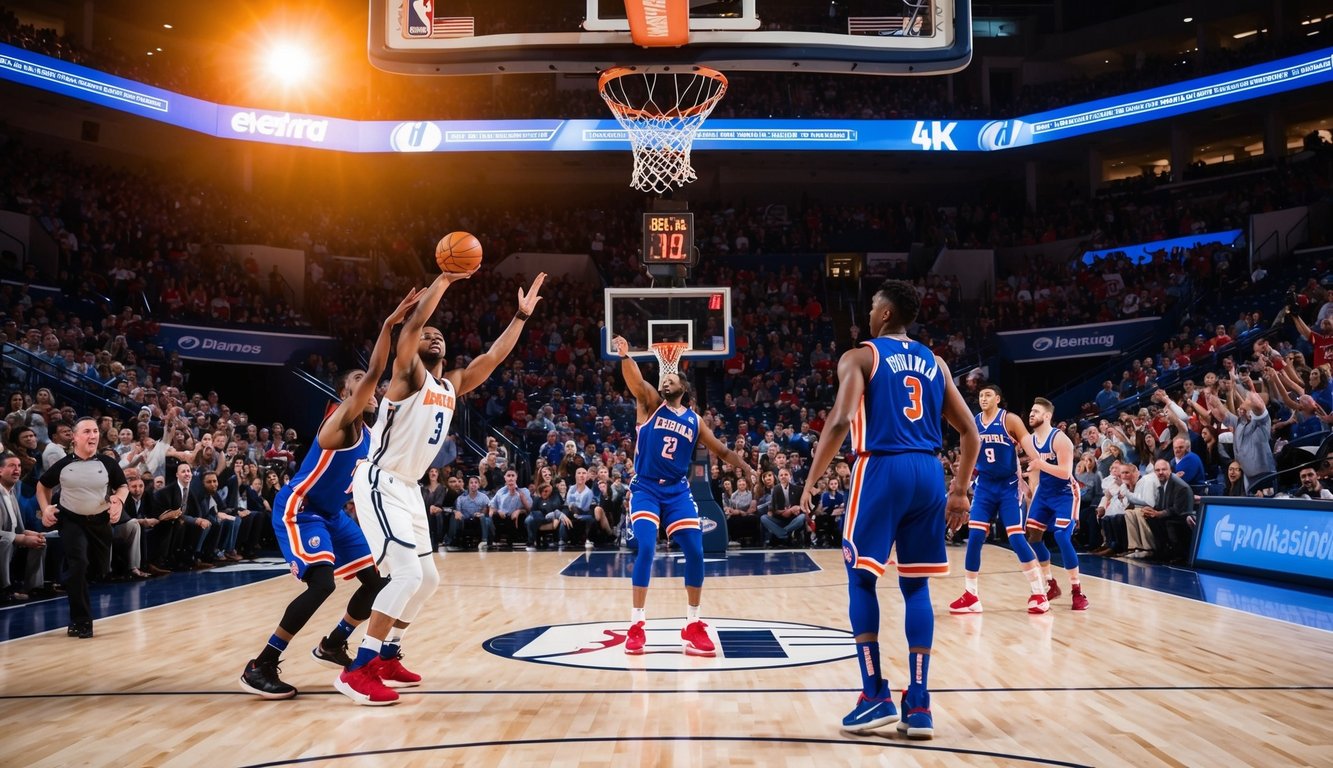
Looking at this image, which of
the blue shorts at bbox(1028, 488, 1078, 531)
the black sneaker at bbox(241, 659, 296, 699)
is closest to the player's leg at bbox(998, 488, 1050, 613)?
the blue shorts at bbox(1028, 488, 1078, 531)

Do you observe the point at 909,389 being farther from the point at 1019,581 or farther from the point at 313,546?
the point at 1019,581

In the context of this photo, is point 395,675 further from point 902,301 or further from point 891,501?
point 902,301

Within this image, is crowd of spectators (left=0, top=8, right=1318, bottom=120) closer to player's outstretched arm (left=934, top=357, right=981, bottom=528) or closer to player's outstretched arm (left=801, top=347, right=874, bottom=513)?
player's outstretched arm (left=934, top=357, right=981, bottom=528)

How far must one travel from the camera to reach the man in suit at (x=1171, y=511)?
1321 cm

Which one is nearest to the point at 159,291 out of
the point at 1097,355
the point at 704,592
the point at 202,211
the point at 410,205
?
the point at 202,211

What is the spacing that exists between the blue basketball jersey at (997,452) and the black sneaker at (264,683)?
5972mm

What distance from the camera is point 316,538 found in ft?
19.7

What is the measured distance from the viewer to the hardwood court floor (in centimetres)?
445

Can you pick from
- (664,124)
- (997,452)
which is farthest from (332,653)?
(664,124)

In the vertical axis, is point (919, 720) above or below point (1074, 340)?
below

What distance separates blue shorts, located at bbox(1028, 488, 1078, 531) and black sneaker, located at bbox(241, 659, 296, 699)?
6574 millimetres

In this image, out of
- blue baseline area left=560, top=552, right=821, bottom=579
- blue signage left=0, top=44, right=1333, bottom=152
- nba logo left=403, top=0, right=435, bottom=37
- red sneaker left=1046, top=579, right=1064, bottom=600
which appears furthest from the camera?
blue signage left=0, top=44, right=1333, bottom=152

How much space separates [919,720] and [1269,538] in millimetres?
8750

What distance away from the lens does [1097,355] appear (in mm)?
25438
